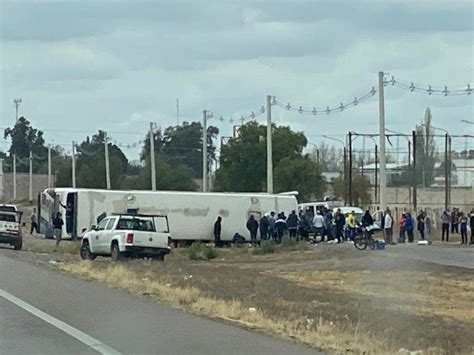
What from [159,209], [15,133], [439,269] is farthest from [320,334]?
[15,133]

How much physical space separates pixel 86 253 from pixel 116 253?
8.89ft

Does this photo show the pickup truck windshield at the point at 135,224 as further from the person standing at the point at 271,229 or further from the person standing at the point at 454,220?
the person standing at the point at 454,220

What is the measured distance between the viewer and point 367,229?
4525 centimetres

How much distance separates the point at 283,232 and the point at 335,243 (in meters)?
2.57

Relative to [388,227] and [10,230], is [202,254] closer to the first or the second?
[388,227]

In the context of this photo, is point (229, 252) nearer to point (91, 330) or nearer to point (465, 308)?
point (465, 308)

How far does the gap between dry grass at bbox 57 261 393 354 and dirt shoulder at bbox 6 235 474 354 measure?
0.05 ft

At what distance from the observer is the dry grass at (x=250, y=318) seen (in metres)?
14.2

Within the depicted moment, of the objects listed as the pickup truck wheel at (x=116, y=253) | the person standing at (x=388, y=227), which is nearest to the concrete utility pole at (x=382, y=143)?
Answer: the person standing at (x=388, y=227)

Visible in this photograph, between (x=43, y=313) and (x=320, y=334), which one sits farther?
(x=43, y=313)

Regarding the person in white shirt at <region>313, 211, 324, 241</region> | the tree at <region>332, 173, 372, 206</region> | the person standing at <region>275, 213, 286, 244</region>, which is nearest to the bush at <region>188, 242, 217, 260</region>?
the person standing at <region>275, 213, 286, 244</region>

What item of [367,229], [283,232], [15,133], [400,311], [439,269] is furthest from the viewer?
[15,133]

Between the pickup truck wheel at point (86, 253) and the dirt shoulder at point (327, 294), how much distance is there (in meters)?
0.34

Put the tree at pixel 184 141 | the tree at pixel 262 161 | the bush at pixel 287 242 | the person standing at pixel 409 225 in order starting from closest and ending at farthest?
the bush at pixel 287 242 < the person standing at pixel 409 225 < the tree at pixel 262 161 < the tree at pixel 184 141
